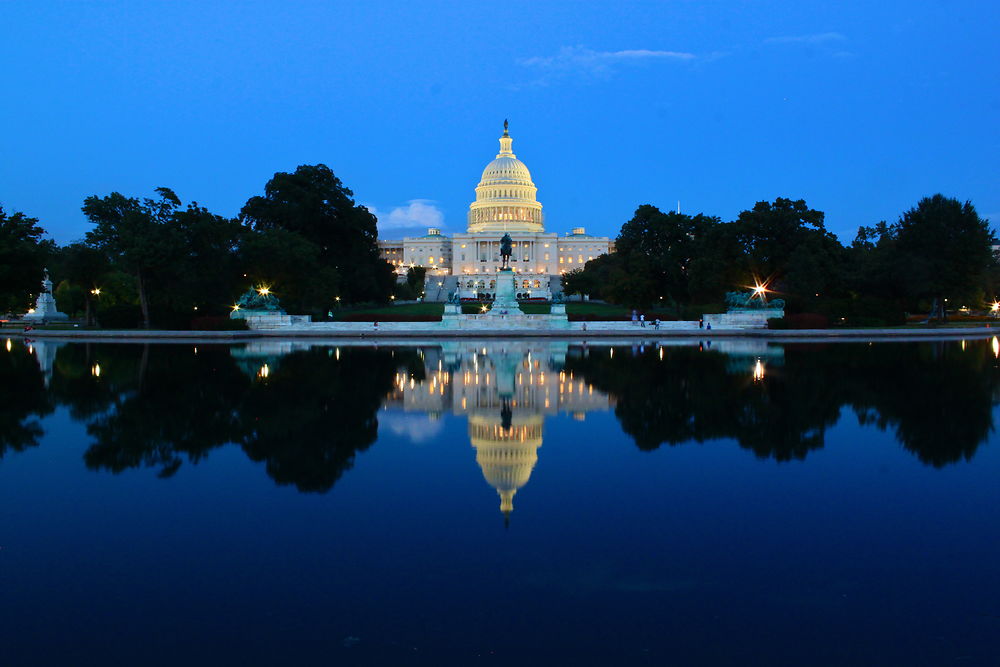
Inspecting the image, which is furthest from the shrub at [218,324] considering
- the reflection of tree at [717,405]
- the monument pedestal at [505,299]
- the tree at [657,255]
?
the reflection of tree at [717,405]

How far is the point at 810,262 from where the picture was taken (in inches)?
1897

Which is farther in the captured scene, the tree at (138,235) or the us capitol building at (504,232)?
the us capitol building at (504,232)

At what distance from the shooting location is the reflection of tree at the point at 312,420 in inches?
388

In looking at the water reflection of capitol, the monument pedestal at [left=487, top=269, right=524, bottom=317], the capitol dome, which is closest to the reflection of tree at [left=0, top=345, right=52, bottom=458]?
the water reflection of capitol

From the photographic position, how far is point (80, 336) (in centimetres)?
4344

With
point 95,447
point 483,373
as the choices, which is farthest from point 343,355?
point 95,447

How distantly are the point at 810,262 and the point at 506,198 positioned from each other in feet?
337

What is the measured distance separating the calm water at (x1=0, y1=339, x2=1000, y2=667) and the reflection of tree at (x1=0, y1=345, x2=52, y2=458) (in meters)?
0.16

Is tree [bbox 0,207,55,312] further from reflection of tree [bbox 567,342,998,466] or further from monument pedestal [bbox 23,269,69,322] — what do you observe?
reflection of tree [bbox 567,342,998,466]

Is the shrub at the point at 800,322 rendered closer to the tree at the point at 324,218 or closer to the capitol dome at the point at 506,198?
the tree at the point at 324,218

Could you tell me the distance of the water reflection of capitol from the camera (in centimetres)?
1034

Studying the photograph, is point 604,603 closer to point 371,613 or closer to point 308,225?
point 371,613

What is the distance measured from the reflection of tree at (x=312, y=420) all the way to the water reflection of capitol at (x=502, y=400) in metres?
0.86

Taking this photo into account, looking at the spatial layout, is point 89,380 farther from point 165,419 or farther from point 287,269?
point 287,269
